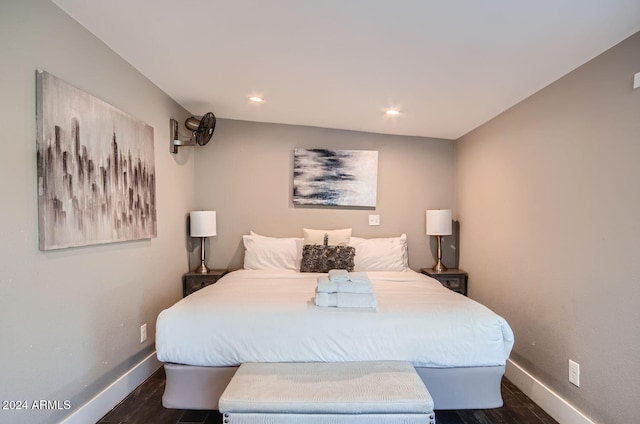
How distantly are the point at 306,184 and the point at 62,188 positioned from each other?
2284mm

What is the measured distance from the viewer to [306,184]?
359 cm

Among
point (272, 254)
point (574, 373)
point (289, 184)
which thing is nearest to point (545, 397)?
point (574, 373)

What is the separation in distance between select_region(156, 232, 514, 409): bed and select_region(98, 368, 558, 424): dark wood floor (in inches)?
6.2

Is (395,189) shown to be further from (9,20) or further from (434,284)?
(9,20)

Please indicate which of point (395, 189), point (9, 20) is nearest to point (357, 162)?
point (395, 189)

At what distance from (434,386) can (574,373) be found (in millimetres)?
877

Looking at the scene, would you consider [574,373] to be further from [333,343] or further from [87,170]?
[87,170]

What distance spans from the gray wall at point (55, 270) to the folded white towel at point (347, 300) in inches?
55.6

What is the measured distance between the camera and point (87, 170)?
1.87m

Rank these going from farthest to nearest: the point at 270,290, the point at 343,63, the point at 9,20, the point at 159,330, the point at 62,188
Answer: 1. the point at 270,290
2. the point at 343,63
3. the point at 159,330
4. the point at 62,188
5. the point at 9,20

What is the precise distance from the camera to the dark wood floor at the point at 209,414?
1.96m

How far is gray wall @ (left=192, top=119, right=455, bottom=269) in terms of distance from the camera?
3.57 meters

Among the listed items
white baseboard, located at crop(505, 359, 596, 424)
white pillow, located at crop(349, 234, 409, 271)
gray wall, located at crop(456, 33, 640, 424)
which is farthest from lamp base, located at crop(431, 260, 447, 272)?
white baseboard, located at crop(505, 359, 596, 424)

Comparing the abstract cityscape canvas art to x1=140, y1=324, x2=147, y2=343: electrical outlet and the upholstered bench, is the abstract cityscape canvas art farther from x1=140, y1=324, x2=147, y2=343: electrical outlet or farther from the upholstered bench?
the upholstered bench
